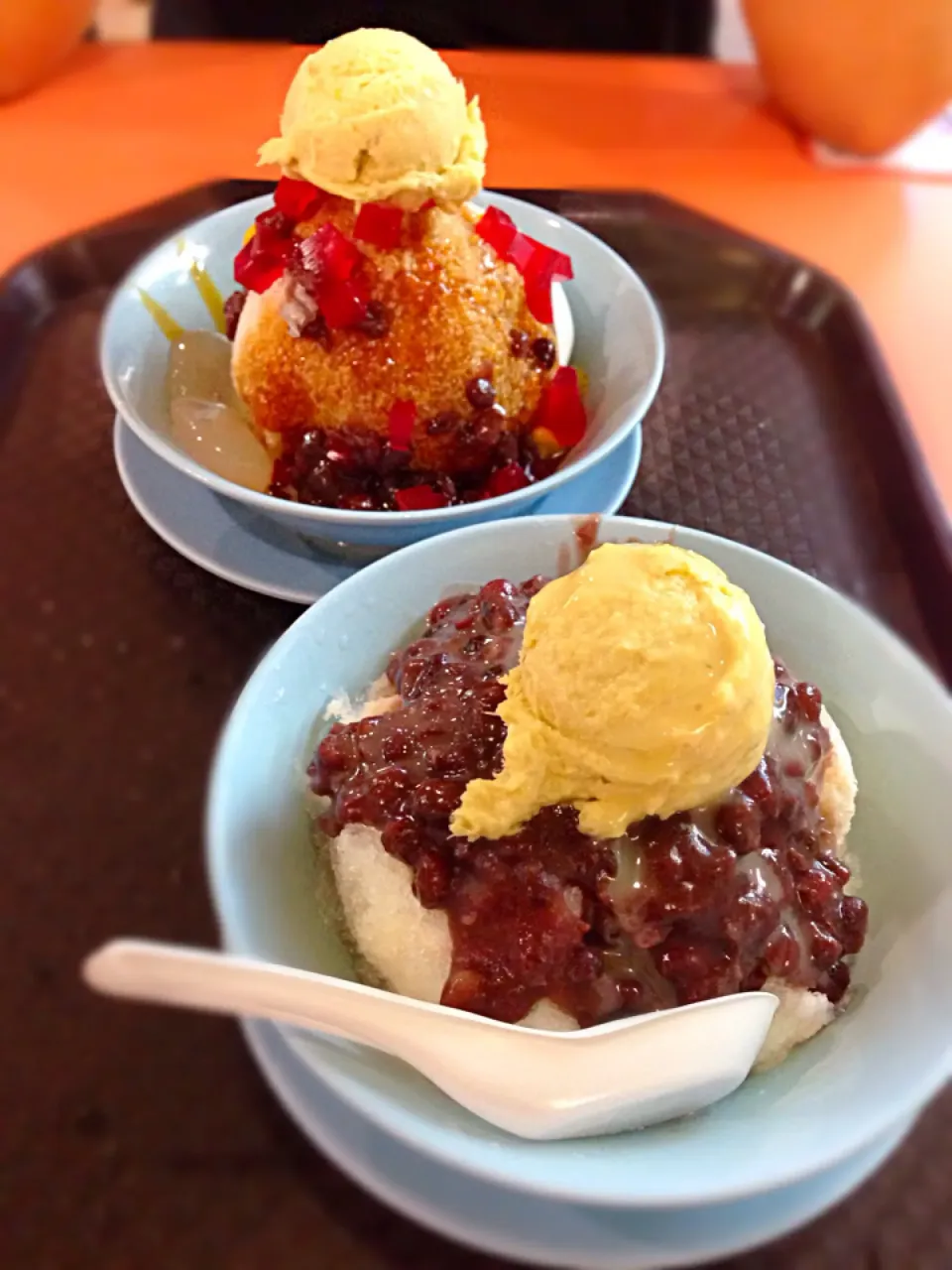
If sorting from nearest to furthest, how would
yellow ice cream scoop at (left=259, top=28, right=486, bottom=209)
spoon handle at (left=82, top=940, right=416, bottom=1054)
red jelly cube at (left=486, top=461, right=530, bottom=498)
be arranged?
spoon handle at (left=82, top=940, right=416, bottom=1054), yellow ice cream scoop at (left=259, top=28, right=486, bottom=209), red jelly cube at (left=486, top=461, right=530, bottom=498)

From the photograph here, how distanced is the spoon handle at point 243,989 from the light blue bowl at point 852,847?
17mm

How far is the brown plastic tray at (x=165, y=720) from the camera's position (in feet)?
1.59

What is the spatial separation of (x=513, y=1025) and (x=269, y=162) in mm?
768

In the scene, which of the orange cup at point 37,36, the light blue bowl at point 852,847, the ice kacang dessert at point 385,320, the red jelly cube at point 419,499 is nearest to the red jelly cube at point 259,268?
the ice kacang dessert at point 385,320

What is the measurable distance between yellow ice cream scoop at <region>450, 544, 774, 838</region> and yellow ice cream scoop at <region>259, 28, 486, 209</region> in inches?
19.7

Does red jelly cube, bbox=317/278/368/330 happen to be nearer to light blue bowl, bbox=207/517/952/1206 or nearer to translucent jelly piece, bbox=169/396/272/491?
translucent jelly piece, bbox=169/396/272/491

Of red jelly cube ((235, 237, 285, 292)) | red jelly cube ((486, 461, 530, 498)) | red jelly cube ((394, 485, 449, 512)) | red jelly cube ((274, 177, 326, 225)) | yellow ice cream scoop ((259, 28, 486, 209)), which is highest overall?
yellow ice cream scoop ((259, 28, 486, 209))

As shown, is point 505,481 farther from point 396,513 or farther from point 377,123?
point 377,123

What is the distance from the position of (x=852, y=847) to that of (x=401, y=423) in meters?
0.53

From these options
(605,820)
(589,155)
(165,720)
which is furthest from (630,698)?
(589,155)

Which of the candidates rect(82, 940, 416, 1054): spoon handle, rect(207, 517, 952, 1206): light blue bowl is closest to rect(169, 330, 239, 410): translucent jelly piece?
rect(207, 517, 952, 1206): light blue bowl

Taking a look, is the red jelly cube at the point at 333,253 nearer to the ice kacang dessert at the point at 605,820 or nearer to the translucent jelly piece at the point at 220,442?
the translucent jelly piece at the point at 220,442

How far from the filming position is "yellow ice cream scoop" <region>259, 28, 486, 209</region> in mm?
839

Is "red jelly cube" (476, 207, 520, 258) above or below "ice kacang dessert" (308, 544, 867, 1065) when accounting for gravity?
above
